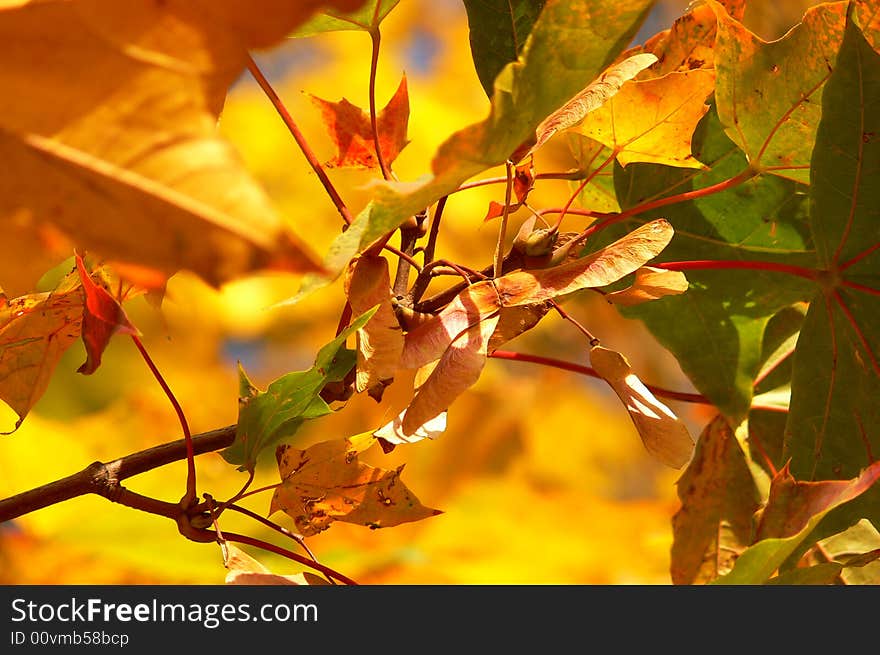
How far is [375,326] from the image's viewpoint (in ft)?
1.23

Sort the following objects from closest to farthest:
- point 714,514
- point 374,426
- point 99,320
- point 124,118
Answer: point 124,118 → point 99,320 → point 714,514 → point 374,426

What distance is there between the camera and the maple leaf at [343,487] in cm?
42

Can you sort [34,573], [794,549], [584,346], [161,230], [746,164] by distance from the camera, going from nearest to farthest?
[161,230]
[794,549]
[746,164]
[34,573]
[584,346]

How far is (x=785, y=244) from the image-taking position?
504mm

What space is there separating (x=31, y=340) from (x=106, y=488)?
96 mm

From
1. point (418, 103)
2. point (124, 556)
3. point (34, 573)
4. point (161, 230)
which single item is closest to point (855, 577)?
point (161, 230)

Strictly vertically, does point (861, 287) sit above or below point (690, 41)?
below

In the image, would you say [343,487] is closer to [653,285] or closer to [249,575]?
[249,575]

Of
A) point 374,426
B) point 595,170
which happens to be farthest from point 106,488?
point 374,426

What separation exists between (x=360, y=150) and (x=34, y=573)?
795mm

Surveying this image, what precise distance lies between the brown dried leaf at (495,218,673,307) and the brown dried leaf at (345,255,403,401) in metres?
0.05

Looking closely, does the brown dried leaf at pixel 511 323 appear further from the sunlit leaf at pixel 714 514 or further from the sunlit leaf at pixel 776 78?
the sunlit leaf at pixel 714 514

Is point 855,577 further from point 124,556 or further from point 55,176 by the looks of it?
point 124,556

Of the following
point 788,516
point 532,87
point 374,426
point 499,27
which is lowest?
point 788,516
